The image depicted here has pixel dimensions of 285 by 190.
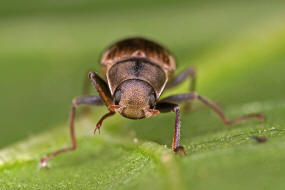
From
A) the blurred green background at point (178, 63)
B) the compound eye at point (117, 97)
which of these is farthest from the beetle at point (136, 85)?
the blurred green background at point (178, 63)

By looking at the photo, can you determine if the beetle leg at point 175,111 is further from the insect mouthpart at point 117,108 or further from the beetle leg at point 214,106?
the insect mouthpart at point 117,108

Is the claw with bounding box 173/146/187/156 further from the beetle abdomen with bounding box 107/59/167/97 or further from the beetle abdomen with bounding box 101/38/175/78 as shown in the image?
the beetle abdomen with bounding box 101/38/175/78

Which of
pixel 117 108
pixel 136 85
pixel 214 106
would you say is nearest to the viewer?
Result: pixel 117 108

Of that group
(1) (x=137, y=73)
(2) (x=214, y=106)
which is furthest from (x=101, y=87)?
(2) (x=214, y=106)

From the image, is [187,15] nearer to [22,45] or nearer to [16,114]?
[22,45]

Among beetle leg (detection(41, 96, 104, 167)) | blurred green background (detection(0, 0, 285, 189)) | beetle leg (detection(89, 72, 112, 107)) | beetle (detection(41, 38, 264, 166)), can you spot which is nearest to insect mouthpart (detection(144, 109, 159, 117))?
beetle (detection(41, 38, 264, 166))

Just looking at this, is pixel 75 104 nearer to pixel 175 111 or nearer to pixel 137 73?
pixel 137 73

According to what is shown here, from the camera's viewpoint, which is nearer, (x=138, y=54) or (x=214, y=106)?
(x=214, y=106)

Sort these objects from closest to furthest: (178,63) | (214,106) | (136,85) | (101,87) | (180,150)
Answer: (180,150)
(136,85)
(101,87)
(214,106)
(178,63)
